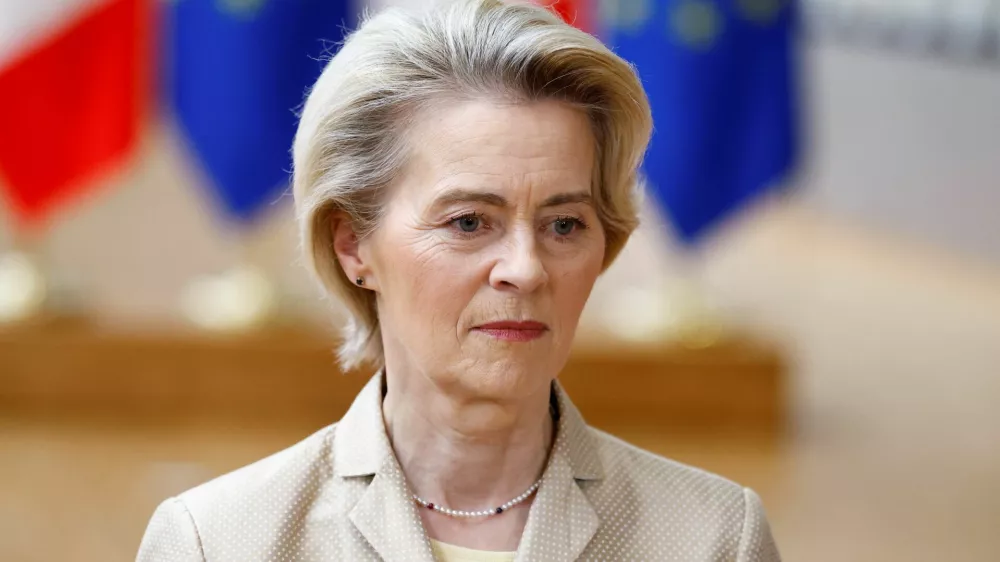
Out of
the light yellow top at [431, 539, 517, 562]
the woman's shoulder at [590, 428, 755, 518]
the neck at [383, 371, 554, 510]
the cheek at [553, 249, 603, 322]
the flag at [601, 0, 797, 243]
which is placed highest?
the flag at [601, 0, 797, 243]

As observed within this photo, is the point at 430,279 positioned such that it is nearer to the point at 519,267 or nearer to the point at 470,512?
the point at 519,267

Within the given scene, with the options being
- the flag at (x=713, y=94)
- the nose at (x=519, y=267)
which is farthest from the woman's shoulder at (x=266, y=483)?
the flag at (x=713, y=94)

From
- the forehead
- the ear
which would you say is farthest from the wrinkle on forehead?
the ear

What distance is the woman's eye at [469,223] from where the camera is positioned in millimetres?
1810

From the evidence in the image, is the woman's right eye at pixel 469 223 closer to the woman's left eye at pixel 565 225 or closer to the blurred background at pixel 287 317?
the woman's left eye at pixel 565 225

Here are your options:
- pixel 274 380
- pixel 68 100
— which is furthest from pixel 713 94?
pixel 68 100

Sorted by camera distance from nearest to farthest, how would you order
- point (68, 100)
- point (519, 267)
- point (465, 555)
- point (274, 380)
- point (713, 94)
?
point (519, 267), point (465, 555), point (274, 380), point (713, 94), point (68, 100)

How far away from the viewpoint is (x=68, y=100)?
Answer: 675 centimetres

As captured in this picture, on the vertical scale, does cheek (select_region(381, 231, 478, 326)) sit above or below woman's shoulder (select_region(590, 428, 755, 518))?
above

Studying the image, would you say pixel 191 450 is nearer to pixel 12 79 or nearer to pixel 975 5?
pixel 12 79

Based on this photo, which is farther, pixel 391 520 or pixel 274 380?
pixel 274 380

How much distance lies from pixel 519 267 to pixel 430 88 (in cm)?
27

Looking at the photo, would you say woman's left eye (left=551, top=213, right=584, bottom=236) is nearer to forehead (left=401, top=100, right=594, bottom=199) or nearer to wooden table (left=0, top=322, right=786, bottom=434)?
forehead (left=401, top=100, right=594, bottom=199)

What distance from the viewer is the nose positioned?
1767 mm
